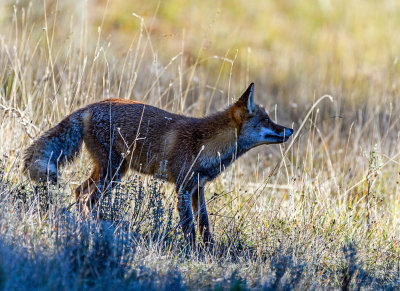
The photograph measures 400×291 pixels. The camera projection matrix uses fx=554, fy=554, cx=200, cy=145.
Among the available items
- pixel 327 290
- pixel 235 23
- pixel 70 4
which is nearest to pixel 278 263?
pixel 327 290

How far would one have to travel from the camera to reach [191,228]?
5715 millimetres

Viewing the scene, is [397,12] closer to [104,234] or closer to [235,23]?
[235,23]

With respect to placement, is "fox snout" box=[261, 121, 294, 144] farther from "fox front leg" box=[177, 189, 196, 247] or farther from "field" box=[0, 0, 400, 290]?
"fox front leg" box=[177, 189, 196, 247]

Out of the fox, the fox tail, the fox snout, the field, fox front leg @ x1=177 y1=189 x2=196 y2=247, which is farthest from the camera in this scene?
the fox snout

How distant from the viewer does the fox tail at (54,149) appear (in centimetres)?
542

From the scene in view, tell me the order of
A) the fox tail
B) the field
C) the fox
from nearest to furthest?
the field, the fox tail, the fox

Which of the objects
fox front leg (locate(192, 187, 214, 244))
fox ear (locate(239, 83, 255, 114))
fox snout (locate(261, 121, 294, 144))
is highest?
fox ear (locate(239, 83, 255, 114))

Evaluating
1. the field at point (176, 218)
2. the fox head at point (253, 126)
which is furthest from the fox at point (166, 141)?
the field at point (176, 218)

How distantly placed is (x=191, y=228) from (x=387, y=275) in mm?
1955

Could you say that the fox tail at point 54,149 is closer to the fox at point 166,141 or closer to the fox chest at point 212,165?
the fox at point 166,141

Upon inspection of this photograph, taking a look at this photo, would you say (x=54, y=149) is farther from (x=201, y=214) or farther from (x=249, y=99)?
(x=249, y=99)

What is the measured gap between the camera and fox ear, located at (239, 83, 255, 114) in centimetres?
602

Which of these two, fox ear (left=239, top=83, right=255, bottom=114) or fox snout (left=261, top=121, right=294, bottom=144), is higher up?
fox ear (left=239, top=83, right=255, bottom=114)

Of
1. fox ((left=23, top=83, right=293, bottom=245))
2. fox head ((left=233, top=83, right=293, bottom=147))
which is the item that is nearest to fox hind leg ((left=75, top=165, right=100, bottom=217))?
fox ((left=23, top=83, right=293, bottom=245))
